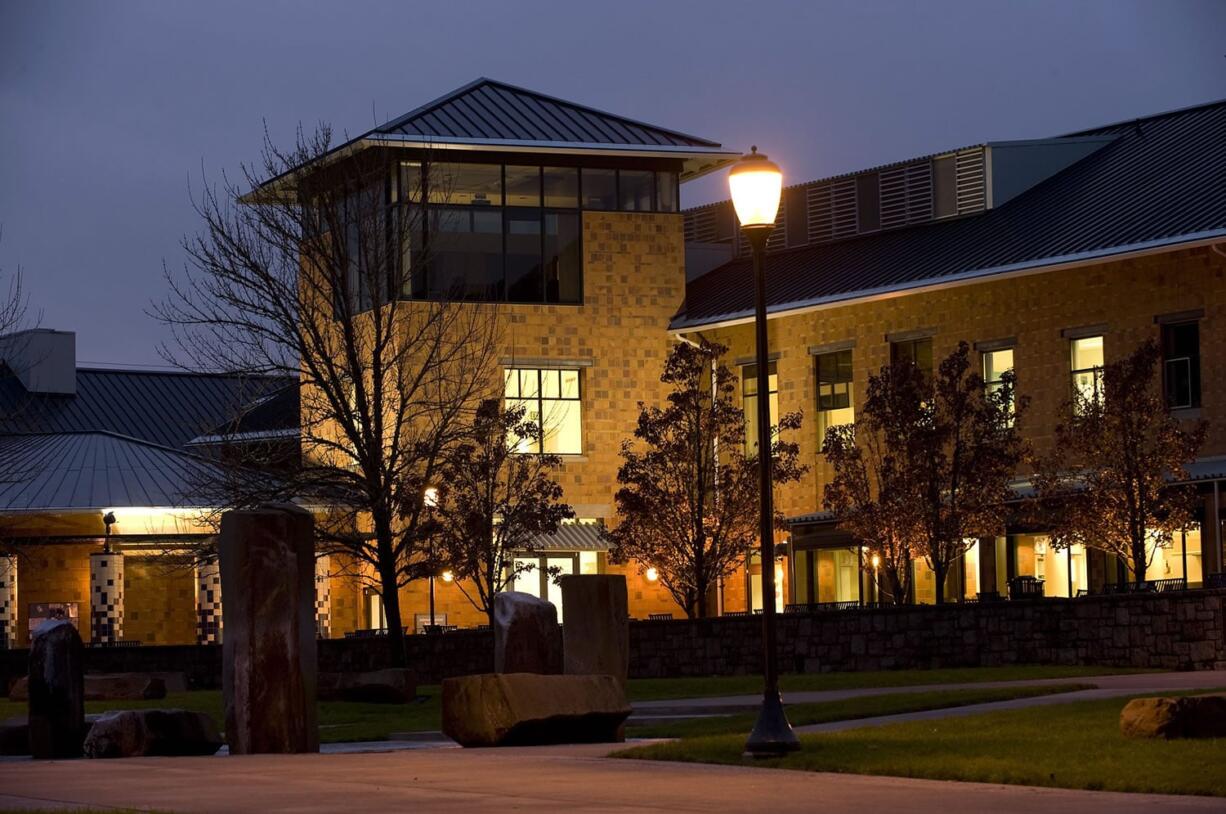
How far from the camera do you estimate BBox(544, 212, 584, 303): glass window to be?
53812 millimetres

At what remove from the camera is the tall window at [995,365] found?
46.2 m

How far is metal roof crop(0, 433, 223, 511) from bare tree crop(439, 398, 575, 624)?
378 inches

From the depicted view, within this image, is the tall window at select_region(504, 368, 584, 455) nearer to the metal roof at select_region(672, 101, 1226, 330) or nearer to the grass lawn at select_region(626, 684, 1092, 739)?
the metal roof at select_region(672, 101, 1226, 330)

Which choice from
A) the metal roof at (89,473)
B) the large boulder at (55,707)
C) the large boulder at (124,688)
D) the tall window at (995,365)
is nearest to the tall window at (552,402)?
the metal roof at (89,473)

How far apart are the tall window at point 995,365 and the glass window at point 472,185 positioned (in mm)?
13473

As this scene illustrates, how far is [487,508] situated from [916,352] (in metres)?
11.2

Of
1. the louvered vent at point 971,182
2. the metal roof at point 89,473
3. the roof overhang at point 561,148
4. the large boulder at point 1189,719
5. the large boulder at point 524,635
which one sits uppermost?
the roof overhang at point 561,148

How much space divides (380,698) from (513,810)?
18.8m

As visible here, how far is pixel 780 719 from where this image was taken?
1650 cm

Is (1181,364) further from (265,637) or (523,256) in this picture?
(265,637)

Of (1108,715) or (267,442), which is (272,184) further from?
(1108,715)

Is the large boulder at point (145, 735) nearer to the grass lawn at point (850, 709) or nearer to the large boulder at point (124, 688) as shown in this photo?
the grass lawn at point (850, 709)

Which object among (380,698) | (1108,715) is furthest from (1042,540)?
(1108,715)

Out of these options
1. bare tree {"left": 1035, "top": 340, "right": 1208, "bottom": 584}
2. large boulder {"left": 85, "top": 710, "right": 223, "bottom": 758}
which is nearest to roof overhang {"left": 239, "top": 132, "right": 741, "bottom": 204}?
bare tree {"left": 1035, "top": 340, "right": 1208, "bottom": 584}
